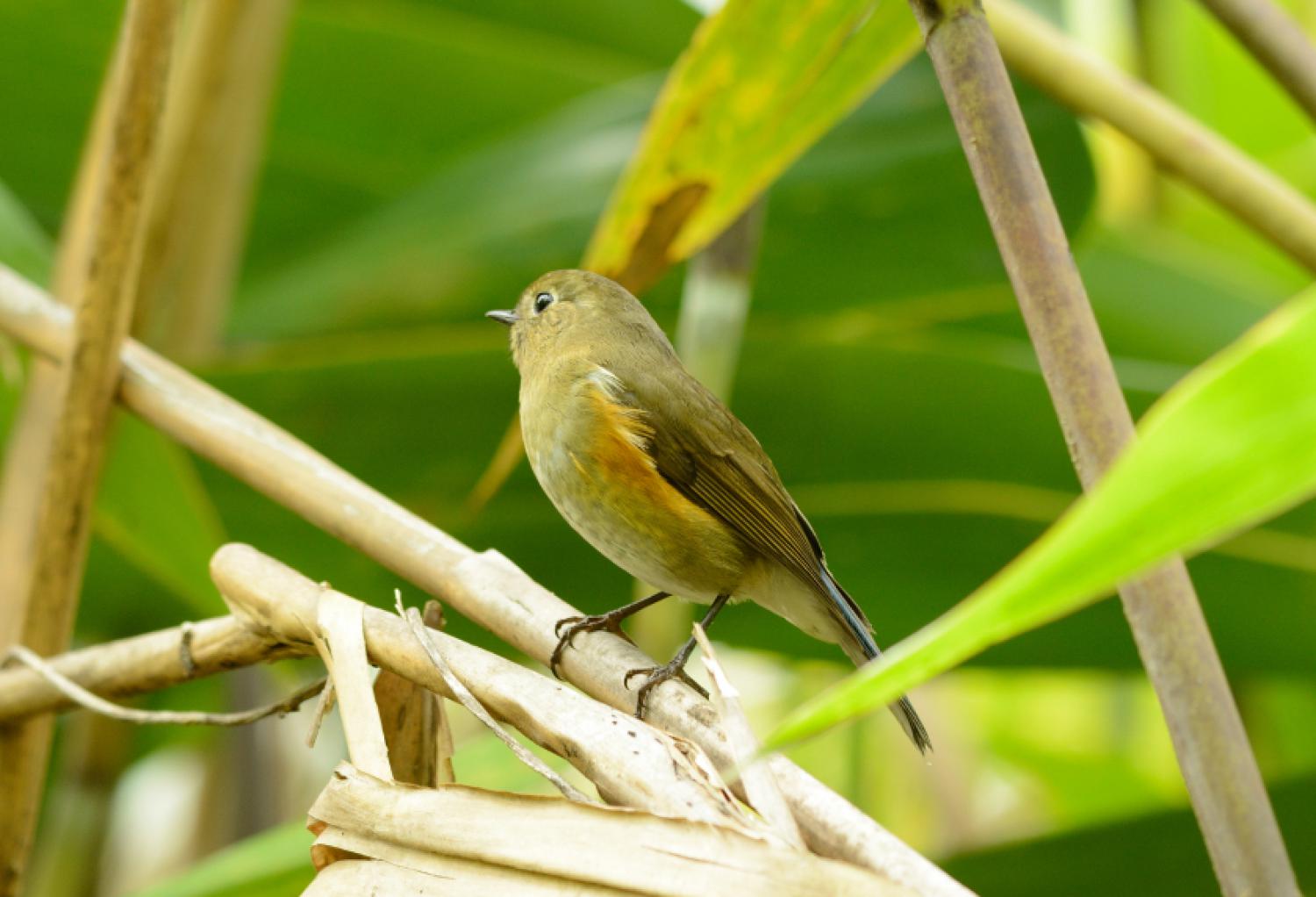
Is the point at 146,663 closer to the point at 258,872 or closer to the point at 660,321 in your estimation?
the point at 258,872

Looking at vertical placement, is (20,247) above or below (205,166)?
below

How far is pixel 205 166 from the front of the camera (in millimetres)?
1905

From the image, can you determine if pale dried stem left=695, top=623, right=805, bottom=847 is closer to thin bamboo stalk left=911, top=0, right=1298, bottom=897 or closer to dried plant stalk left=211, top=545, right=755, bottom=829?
dried plant stalk left=211, top=545, right=755, bottom=829

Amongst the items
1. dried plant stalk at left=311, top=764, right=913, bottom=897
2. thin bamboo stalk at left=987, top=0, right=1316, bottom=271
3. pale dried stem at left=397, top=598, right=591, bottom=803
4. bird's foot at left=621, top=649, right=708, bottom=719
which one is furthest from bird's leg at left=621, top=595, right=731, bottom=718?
thin bamboo stalk at left=987, top=0, right=1316, bottom=271

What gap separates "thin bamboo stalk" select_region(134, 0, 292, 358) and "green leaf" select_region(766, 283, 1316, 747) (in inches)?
63.0

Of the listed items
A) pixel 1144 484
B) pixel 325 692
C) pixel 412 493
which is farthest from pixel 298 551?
pixel 1144 484

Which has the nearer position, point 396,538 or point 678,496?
point 396,538

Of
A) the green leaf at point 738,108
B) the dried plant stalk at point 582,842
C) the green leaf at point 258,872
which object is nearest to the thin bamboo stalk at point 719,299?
the green leaf at point 738,108

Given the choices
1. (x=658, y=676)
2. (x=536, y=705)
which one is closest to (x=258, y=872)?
(x=658, y=676)

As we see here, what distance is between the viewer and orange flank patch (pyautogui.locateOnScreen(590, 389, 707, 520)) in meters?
1.67

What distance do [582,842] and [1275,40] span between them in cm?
105

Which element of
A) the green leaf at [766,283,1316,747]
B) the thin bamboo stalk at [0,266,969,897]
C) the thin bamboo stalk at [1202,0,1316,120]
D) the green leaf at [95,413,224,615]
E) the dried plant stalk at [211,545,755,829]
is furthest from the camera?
the green leaf at [95,413,224,615]

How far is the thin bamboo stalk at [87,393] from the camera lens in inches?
51.4

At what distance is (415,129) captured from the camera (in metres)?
2.82
